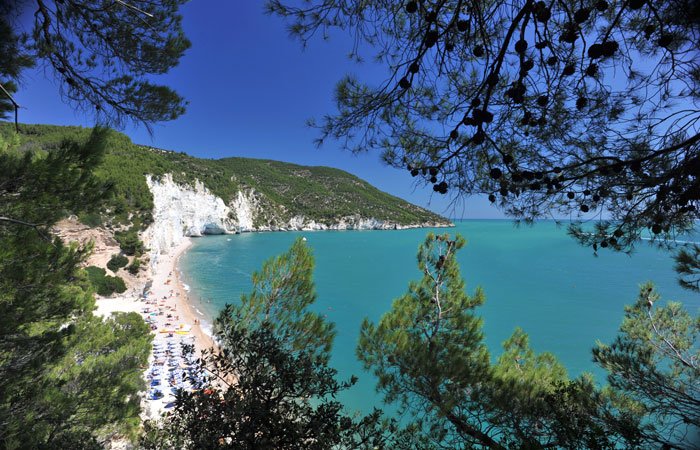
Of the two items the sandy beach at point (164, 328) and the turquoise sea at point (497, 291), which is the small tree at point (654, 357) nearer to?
the turquoise sea at point (497, 291)

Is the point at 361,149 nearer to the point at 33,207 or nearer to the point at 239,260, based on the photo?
the point at 33,207

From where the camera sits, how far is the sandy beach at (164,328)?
949 cm

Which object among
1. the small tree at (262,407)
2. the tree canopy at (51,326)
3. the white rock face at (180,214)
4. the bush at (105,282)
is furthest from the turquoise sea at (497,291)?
the tree canopy at (51,326)

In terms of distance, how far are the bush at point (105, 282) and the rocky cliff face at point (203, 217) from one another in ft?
22.8

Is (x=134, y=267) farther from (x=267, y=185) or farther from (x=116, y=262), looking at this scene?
(x=267, y=185)

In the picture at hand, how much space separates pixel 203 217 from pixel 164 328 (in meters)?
43.2

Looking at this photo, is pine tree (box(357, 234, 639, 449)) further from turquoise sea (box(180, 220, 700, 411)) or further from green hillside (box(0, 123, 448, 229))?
green hillside (box(0, 123, 448, 229))

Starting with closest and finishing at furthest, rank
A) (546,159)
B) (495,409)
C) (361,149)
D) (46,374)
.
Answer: (546,159) < (361,149) < (495,409) < (46,374)

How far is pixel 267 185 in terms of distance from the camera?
83812 millimetres

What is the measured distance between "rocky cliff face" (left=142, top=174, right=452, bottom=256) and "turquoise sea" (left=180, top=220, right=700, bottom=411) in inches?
167

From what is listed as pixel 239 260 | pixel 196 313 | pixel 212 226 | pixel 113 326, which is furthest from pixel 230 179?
pixel 113 326

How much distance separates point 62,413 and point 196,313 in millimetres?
15835

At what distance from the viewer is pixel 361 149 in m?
2.37

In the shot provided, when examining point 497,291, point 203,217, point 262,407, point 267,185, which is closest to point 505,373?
point 262,407
